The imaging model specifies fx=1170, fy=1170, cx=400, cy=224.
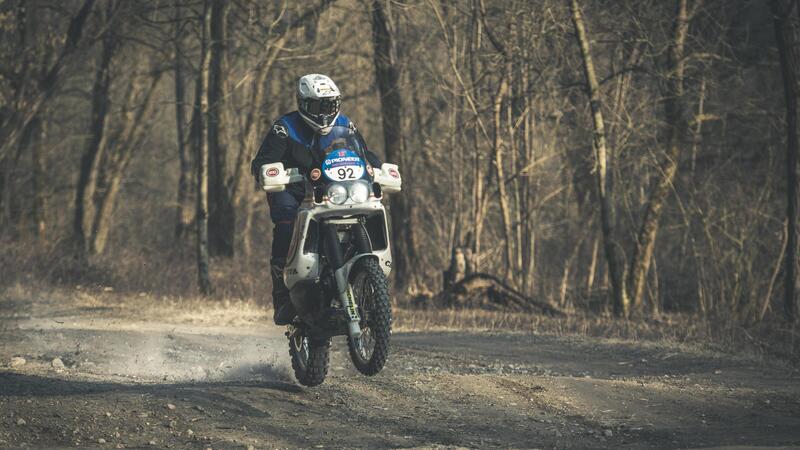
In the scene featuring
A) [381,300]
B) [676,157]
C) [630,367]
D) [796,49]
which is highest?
[796,49]

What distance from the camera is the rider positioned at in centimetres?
884

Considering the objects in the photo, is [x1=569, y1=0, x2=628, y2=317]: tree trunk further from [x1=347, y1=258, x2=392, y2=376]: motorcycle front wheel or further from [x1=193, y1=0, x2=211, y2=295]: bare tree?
[x1=347, y1=258, x2=392, y2=376]: motorcycle front wheel

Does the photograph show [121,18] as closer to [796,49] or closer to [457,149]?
[457,149]

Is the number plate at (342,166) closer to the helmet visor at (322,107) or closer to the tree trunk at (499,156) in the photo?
the helmet visor at (322,107)

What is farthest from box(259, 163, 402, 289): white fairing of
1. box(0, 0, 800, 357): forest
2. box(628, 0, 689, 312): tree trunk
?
box(628, 0, 689, 312): tree trunk

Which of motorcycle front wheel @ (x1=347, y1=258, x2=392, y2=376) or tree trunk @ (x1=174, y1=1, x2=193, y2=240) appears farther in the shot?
tree trunk @ (x1=174, y1=1, x2=193, y2=240)

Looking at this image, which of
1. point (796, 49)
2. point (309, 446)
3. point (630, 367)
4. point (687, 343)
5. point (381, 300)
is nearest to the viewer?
point (309, 446)

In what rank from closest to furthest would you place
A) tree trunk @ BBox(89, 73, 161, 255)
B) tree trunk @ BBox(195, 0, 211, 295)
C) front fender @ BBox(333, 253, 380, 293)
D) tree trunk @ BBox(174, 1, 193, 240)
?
front fender @ BBox(333, 253, 380, 293) < tree trunk @ BBox(195, 0, 211, 295) < tree trunk @ BBox(174, 1, 193, 240) < tree trunk @ BBox(89, 73, 161, 255)

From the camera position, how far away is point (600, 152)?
19.3 m

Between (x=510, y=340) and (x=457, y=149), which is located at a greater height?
(x=457, y=149)

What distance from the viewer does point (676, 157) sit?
67.6ft

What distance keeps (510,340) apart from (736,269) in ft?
20.3

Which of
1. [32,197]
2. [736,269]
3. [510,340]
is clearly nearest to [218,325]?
[510,340]

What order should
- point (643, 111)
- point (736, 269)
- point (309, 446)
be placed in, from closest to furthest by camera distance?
point (309, 446), point (736, 269), point (643, 111)
